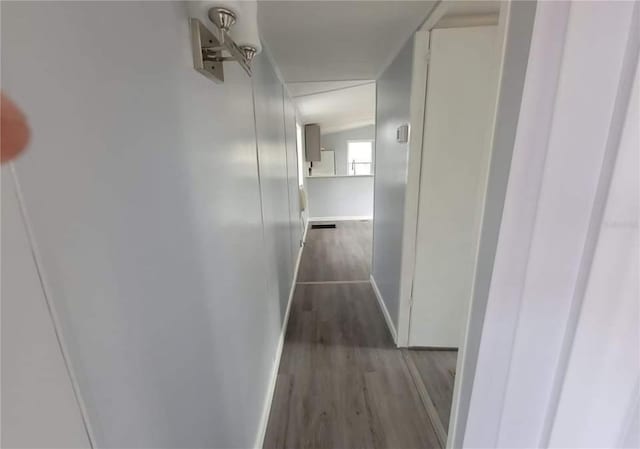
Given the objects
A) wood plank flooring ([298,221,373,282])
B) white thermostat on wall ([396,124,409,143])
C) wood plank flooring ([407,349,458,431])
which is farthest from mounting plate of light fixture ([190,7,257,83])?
wood plank flooring ([298,221,373,282])

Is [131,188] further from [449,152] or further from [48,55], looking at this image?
[449,152]

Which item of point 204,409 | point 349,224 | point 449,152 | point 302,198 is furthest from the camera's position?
point 349,224

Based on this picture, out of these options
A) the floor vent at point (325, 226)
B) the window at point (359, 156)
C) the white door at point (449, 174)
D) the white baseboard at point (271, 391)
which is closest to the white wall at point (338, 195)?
the floor vent at point (325, 226)

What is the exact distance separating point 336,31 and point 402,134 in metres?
0.76

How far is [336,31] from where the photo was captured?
1.67 meters

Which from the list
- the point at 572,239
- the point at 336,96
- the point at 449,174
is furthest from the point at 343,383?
the point at 336,96

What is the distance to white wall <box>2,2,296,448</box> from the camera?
1.16 feet

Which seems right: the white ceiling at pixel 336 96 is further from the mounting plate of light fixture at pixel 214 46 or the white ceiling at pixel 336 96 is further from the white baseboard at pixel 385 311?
the mounting plate of light fixture at pixel 214 46

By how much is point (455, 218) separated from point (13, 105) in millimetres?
2061

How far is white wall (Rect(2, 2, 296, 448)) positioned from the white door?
1293 mm

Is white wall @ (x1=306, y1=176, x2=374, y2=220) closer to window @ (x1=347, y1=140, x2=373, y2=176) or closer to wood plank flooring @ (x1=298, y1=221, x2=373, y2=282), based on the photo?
wood plank flooring @ (x1=298, y1=221, x2=373, y2=282)

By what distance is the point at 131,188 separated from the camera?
1.67ft

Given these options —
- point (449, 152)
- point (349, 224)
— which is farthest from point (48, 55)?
point (349, 224)

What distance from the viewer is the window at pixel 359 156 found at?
9.05 meters
